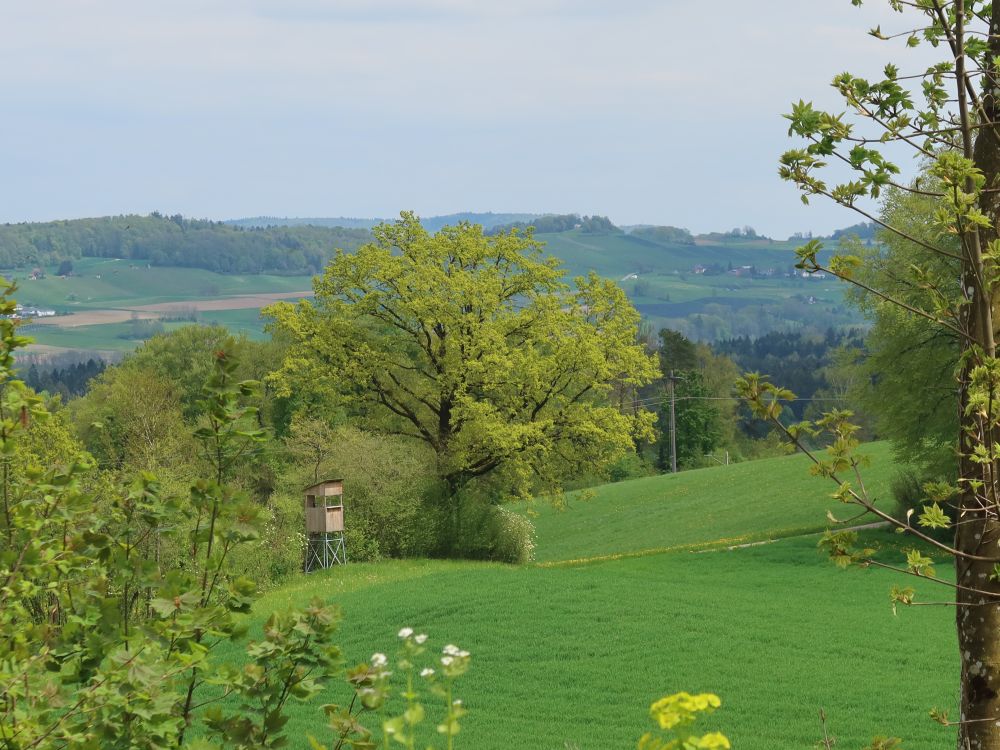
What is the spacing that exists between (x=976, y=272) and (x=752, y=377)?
1.12m

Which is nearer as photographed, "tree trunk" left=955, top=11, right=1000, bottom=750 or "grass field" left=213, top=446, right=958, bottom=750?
"tree trunk" left=955, top=11, right=1000, bottom=750

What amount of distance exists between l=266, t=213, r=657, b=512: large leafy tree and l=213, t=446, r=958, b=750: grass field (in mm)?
4980

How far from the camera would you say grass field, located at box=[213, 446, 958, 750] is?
13.8 m

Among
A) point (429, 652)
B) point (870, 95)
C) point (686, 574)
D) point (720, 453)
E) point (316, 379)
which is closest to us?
point (870, 95)

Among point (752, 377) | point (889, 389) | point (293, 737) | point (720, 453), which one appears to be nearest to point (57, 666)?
point (752, 377)

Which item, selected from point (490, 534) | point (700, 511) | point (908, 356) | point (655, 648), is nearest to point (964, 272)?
point (655, 648)

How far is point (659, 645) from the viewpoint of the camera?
17.7m

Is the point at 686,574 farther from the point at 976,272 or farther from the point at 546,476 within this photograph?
the point at 976,272

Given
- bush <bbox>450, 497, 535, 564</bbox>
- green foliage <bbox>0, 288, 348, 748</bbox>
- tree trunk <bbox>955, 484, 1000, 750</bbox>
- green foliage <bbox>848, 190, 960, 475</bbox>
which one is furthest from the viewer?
bush <bbox>450, 497, 535, 564</bbox>

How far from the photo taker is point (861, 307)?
29891 mm

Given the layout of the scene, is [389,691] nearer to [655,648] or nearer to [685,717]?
[685,717]

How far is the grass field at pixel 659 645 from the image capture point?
13844mm

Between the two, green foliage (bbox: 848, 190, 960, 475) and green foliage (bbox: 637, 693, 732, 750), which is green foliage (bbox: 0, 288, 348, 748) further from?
green foliage (bbox: 848, 190, 960, 475)

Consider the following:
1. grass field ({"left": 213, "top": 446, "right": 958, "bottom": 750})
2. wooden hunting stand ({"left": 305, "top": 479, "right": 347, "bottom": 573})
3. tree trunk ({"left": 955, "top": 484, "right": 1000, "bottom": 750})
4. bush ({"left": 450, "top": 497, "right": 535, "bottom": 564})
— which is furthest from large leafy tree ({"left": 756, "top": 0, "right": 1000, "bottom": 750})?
bush ({"left": 450, "top": 497, "right": 535, "bottom": 564})
